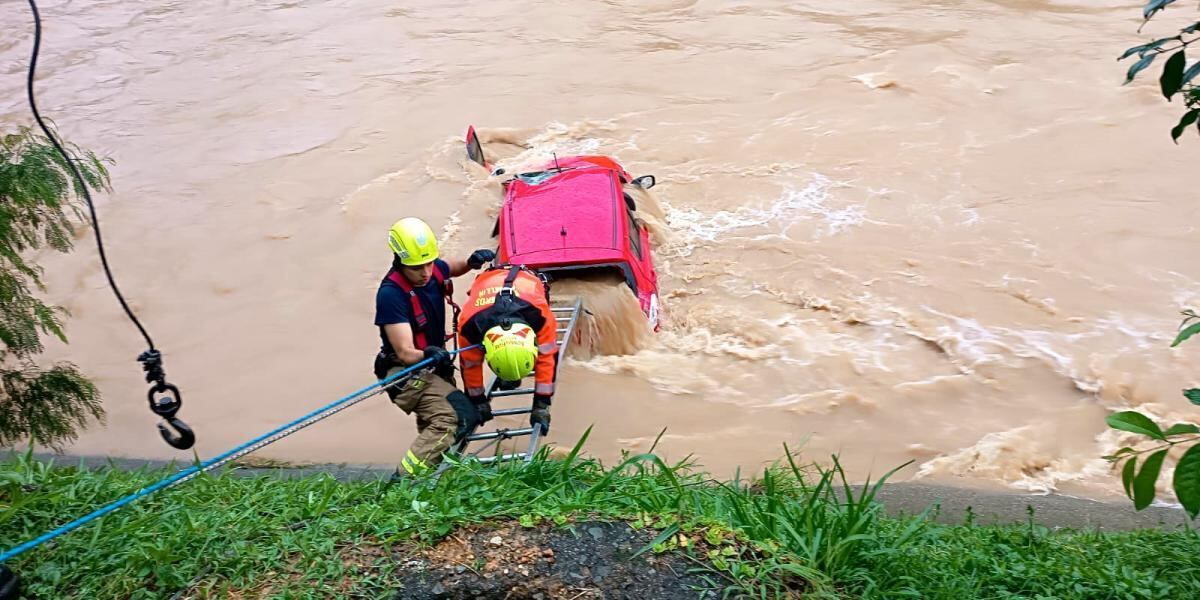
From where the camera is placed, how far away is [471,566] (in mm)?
3111

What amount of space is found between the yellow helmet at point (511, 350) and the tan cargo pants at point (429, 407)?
0.42m

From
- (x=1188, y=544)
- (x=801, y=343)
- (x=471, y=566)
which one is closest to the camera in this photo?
(x=471, y=566)

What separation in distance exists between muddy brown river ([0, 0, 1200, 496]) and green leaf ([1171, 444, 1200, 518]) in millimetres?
4101

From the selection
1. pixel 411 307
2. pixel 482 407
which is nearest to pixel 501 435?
pixel 482 407

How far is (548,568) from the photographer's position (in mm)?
3109

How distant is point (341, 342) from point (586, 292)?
2.67 metres

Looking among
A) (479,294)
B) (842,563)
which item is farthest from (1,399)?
(842,563)

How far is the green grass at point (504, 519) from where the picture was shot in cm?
313

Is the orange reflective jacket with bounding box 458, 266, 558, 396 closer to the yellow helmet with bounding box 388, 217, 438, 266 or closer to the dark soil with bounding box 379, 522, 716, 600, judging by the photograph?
the yellow helmet with bounding box 388, 217, 438, 266

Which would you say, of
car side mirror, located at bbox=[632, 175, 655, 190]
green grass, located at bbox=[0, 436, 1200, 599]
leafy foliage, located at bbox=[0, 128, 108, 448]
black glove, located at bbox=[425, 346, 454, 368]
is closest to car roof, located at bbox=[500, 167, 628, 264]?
car side mirror, located at bbox=[632, 175, 655, 190]

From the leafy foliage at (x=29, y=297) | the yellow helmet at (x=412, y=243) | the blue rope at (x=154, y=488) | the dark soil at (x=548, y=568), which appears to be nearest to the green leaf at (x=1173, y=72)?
the dark soil at (x=548, y=568)

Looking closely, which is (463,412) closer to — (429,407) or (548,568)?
(429,407)

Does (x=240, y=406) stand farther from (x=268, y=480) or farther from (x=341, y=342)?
(x=268, y=480)

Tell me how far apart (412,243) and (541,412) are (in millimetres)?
1177
